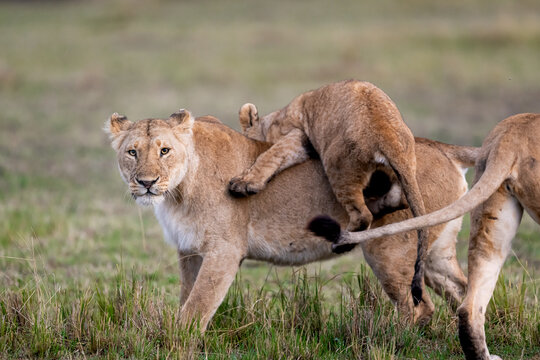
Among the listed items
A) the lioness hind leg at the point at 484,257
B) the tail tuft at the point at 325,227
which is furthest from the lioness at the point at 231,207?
the tail tuft at the point at 325,227

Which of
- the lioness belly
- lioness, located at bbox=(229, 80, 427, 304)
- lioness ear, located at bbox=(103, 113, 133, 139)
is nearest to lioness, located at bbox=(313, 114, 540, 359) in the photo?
lioness, located at bbox=(229, 80, 427, 304)

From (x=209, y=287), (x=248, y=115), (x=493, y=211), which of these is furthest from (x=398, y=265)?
(x=248, y=115)

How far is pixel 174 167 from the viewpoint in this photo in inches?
185

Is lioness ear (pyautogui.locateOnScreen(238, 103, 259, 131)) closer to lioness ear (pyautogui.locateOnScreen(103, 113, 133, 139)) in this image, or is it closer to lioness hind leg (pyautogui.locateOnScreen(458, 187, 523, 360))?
lioness ear (pyautogui.locateOnScreen(103, 113, 133, 139))

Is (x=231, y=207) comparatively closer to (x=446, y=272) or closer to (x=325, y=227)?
(x=325, y=227)

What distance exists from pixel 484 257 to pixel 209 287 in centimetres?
154

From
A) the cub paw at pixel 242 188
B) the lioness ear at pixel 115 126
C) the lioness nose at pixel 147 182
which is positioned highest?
the lioness ear at pixel 115 126

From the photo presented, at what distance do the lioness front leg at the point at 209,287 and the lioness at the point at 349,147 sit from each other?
0.43m

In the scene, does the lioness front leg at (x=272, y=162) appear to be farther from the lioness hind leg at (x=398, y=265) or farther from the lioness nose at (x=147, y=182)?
the lioness hind leg at (x=398, y=265)

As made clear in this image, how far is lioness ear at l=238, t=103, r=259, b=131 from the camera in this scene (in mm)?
5883

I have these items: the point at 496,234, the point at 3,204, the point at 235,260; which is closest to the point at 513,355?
the point at 496,234

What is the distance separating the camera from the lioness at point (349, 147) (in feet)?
14.7

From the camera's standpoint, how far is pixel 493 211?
4141 mm

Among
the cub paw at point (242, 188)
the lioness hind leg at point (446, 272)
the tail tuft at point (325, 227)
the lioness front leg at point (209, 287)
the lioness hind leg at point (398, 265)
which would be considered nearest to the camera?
the tail tuft at point (325, 227)
